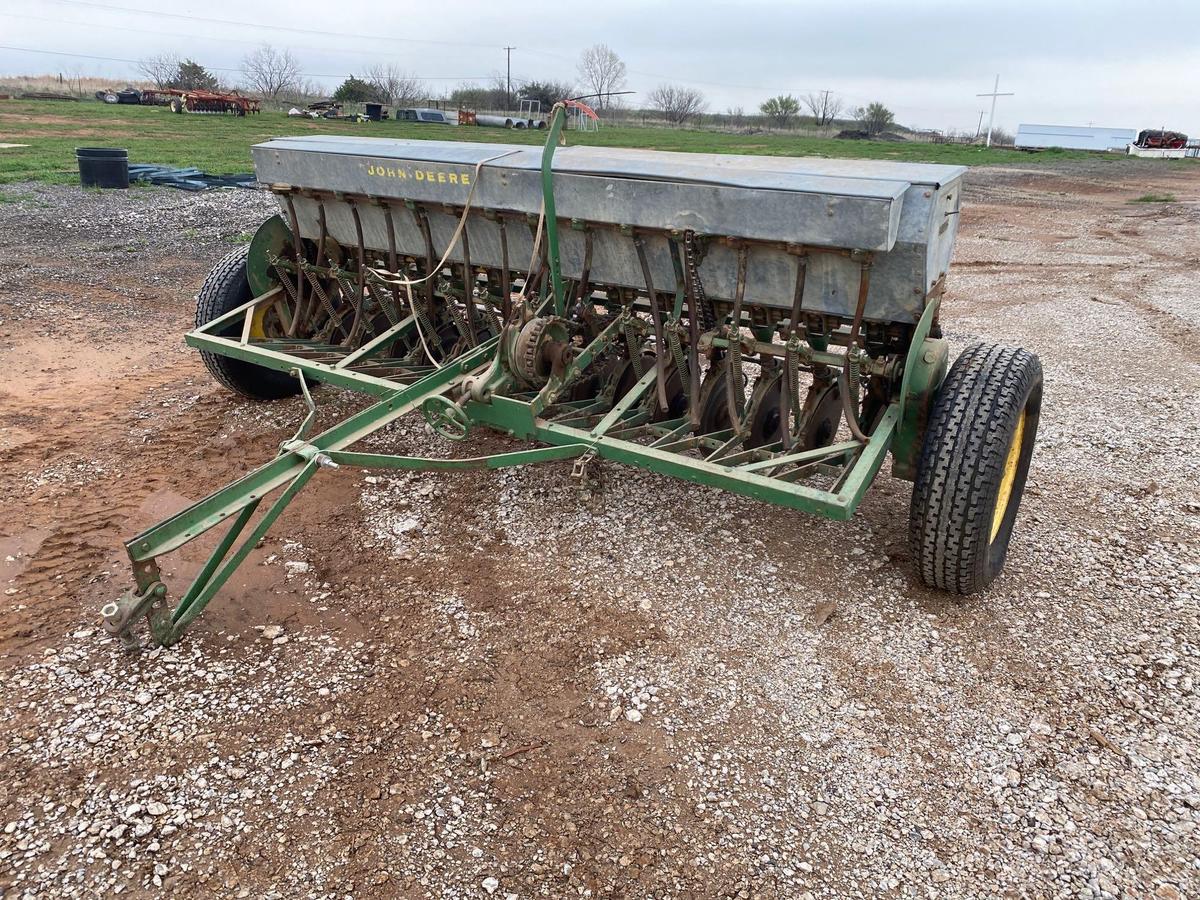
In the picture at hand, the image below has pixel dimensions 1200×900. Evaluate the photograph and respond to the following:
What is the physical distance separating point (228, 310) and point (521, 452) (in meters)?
2.68

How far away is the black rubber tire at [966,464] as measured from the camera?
11.3ft

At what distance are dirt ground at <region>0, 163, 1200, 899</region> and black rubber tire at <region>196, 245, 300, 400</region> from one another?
0.76 feet

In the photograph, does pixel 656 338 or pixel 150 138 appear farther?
pixel 150 138

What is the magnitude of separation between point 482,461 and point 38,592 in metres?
1.94

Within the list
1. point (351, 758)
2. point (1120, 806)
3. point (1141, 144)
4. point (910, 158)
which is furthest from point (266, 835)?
point (1141, 144)

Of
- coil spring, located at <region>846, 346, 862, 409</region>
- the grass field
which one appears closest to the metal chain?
coil spring, located at <region>846, 346, 862, 409</region>

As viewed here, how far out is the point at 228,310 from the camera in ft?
17.6

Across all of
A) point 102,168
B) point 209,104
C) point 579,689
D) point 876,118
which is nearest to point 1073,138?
point 876,118

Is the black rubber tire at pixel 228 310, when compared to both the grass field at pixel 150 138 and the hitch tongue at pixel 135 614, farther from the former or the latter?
the grass field at pixel 150 138

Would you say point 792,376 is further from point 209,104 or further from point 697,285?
point 209,104

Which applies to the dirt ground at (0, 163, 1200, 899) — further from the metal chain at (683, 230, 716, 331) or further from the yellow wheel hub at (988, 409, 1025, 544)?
the metal chain at (683, 230, 716, 331)

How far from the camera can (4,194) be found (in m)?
12.3

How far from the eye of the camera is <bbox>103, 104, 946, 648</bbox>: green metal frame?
3201mm

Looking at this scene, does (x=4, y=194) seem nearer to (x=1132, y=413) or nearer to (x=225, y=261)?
(x=225, y=261)
